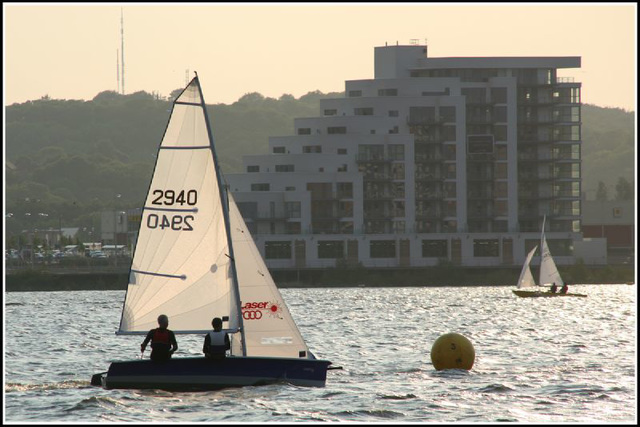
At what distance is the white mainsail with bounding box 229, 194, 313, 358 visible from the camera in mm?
32375

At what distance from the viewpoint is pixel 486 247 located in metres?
148

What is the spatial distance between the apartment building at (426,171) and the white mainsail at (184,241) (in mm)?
106722

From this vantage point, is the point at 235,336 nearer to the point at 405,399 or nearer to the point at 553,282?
the point at 405,399

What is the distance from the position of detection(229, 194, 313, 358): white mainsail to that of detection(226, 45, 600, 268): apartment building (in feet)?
348

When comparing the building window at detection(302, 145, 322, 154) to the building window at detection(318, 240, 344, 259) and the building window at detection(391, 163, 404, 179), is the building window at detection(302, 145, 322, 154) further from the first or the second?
the building window at detection(318, 240, 344, 259)

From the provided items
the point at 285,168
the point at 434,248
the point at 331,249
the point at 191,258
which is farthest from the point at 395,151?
the point at 191,258

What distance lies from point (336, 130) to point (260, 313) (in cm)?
11714

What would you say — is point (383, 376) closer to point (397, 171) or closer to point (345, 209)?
point (345, 209)

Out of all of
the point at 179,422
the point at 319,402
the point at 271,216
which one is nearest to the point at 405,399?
the point at 319,402

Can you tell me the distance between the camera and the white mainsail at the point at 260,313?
32375 millimetres

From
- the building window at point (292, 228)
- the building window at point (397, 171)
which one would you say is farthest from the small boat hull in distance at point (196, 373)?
the building window at point (397, 171)

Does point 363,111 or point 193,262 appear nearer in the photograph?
point 193,262

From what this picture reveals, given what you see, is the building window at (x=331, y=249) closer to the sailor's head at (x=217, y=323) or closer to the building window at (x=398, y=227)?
the building window at (x=398, y=227)

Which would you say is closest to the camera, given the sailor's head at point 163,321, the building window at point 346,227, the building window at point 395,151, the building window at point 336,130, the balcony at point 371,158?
the sailor's head at point 163,321
